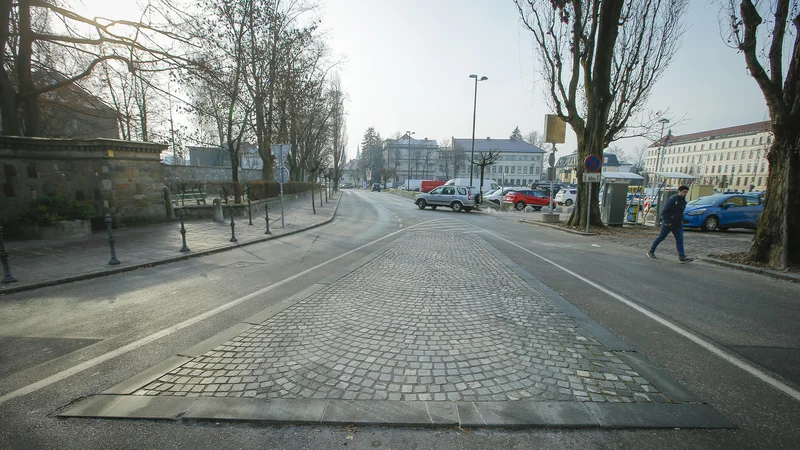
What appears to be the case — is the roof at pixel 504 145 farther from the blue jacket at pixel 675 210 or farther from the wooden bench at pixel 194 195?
the blue jacket at pixel 675 210

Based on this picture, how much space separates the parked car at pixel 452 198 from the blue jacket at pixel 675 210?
53.1ft

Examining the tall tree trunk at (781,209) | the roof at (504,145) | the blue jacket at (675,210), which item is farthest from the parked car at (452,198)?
the roof at (504,145)

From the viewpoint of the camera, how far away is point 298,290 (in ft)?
18.9

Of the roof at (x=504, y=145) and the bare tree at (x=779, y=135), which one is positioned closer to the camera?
the bare tree at (x=779, y=135)

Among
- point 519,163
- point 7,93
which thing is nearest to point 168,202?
point 7,93

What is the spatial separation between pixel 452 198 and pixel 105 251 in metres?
21.1

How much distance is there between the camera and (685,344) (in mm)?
3779

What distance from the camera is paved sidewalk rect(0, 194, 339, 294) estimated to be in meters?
6.46

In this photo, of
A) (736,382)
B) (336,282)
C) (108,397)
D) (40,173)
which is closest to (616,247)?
(736,382)

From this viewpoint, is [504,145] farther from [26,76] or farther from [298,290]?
[298,290]

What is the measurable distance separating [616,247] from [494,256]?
513 cm

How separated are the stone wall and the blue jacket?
17.2 meters

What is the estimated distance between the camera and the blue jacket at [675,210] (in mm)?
8484

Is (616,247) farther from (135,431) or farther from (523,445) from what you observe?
(135,431)
